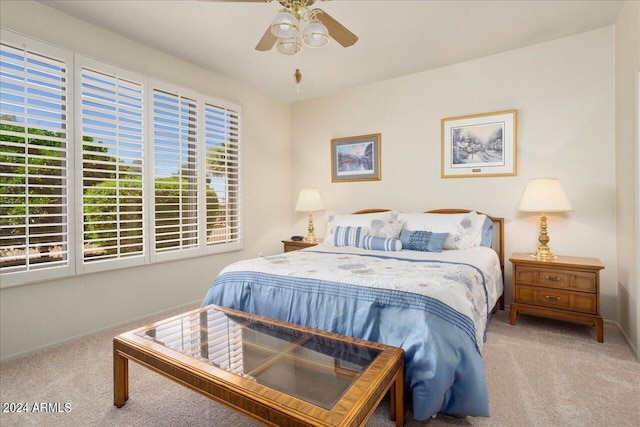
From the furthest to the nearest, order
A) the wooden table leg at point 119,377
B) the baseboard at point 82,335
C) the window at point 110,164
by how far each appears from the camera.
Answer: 1. the window at point 110,164
2. the baseboard at point 82,335
3. the wooden table leg at point 119,377

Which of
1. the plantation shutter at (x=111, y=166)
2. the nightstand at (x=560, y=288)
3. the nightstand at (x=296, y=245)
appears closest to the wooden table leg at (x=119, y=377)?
the plantation shutter at (x=111, y=166)

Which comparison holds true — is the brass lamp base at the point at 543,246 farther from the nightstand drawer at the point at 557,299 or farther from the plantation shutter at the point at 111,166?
the plantation shutter at the point at 111,166

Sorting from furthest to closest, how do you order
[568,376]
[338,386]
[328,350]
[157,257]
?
[157,257] < [568,376] < [328,350] < [338,386]

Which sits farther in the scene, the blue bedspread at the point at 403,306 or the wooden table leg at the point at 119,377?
the wooden table leg at the point at 119,377

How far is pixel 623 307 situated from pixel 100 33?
5.05 meters

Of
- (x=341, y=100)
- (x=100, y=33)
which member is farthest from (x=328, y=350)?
(x=341, y=100)

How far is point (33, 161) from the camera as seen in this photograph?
249 centimetres

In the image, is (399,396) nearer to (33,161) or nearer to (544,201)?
(544,201)

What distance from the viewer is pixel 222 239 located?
4016 mm

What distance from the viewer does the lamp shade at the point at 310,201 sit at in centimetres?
436

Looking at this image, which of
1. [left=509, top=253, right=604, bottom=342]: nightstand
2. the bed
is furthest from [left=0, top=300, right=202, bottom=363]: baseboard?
[left=509, top=253, right=604, bottom=342]: nightstand

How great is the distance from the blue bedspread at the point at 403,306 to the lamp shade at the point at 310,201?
1.78 m

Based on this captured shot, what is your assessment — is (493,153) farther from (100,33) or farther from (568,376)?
(100,33)

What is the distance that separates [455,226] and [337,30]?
2.13 metres
